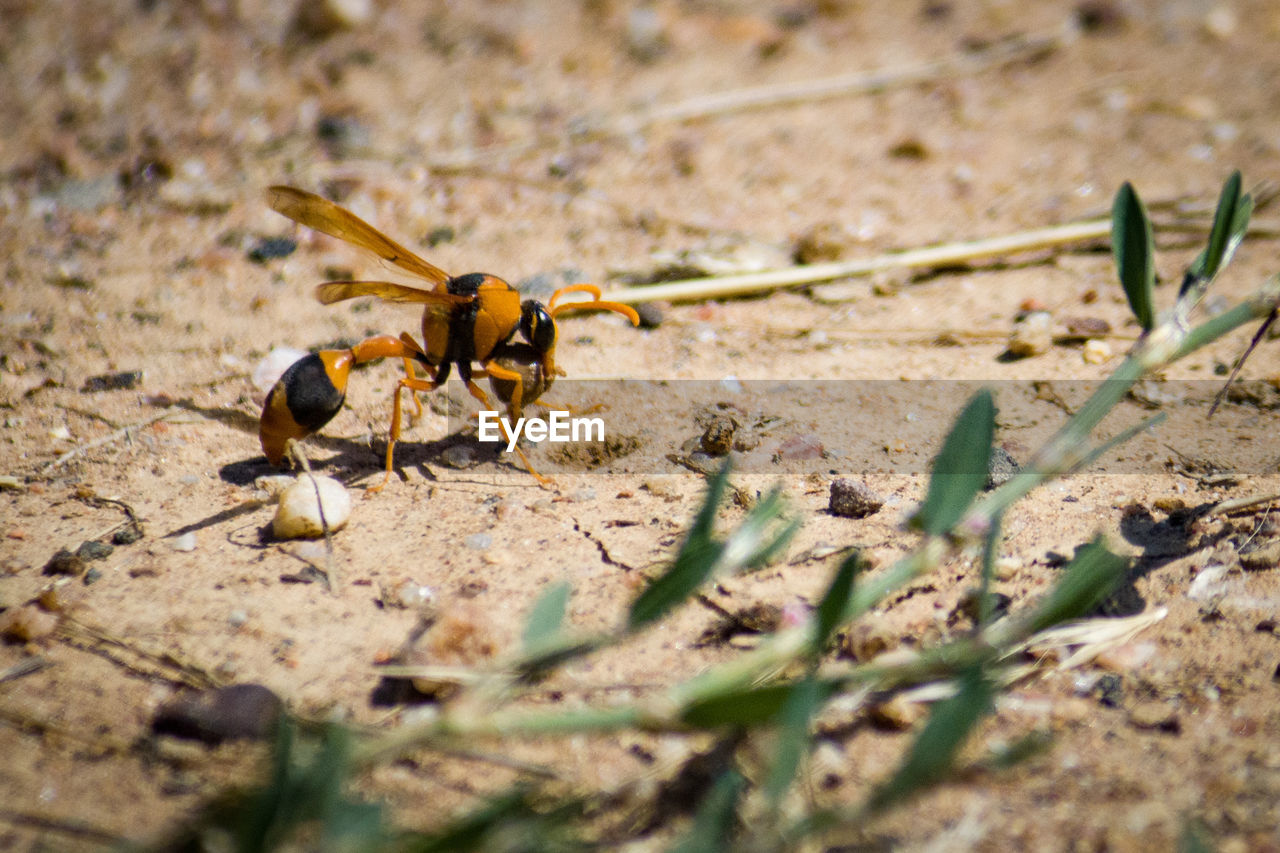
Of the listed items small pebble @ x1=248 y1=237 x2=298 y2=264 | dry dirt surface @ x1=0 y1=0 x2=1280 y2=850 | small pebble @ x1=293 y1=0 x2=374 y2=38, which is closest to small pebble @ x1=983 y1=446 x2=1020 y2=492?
dry dirt surface @ x1=0 y1=0 x2=1280 y2=850

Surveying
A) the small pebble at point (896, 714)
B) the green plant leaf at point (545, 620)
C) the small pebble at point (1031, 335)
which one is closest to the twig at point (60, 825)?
the green plant leaf at point (545, 620)

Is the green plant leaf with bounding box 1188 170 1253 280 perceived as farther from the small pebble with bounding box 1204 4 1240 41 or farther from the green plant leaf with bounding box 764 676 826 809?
the small pebble with bounding box 1204 4 1240 41

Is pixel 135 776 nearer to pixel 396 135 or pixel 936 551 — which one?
pixel 936 551

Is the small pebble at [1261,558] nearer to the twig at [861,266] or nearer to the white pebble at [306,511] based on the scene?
the twig at [861,266]

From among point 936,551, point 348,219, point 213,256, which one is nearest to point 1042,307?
point 936,551

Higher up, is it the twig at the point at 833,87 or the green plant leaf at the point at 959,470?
the twig at the point at 833,87

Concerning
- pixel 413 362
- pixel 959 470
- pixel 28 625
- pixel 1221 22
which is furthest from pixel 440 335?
pixel 1221 22
